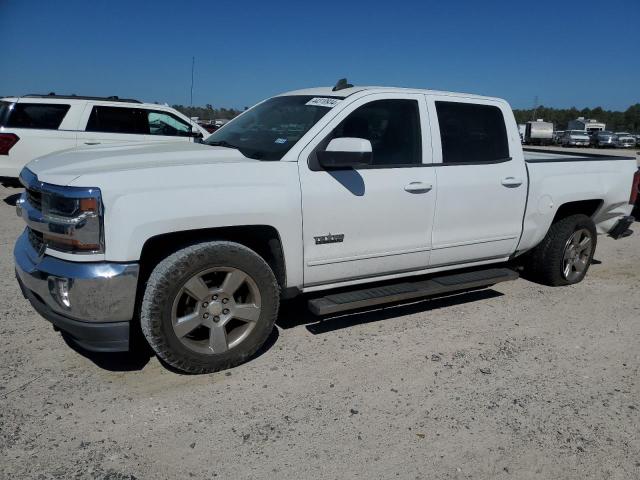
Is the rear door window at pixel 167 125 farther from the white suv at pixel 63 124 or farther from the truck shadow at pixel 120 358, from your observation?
the truck shadow at pixel 120 358

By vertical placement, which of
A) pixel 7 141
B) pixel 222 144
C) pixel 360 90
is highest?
pixel 360 90

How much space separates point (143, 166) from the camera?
322 centimetres

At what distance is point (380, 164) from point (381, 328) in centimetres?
135

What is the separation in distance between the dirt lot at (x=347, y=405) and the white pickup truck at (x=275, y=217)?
35 centimetres

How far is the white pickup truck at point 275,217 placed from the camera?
3.05 meters

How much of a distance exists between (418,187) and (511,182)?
1106mm

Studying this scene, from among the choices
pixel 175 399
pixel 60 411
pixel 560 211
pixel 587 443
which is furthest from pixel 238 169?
pixel 560 211

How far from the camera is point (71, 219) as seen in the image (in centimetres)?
298

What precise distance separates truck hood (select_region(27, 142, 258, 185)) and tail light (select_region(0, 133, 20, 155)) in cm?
593

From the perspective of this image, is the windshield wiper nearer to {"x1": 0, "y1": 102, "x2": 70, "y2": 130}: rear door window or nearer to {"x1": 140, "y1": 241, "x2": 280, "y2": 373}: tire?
{"x1": 140, "y1": 241, "x2": 280, "y2": 373}: tire

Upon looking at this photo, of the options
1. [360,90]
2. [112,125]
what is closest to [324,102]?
[360,90]

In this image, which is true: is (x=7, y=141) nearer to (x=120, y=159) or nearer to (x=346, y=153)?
(x=120, y=159)

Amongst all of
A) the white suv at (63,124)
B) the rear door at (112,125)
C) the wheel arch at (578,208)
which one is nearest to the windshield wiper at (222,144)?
the wheel arch at (578,208)

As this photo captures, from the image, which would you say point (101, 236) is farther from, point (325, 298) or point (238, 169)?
point (325, 298)
